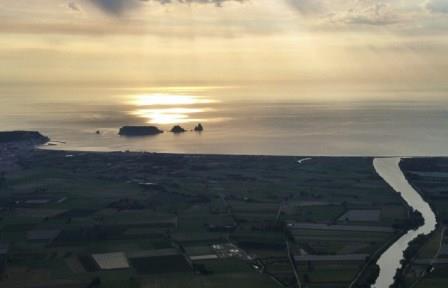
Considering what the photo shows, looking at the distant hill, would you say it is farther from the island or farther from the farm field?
the farm field

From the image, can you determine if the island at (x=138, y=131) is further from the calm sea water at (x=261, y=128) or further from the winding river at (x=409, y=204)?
the winding river at (x=409, y=204)

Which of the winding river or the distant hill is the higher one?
the distant hill

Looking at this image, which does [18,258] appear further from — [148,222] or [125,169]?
[125,169]

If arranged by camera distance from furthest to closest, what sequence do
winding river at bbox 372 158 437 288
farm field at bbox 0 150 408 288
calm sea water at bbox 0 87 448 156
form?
1. calm sea water at bbox 0 87 448 156
2. winding river at bbox 372 158 437 288
3. farm field at bbox 0 150 408 288

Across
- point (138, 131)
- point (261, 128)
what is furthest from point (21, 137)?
point (261, 128)

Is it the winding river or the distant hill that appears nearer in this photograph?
the winding river

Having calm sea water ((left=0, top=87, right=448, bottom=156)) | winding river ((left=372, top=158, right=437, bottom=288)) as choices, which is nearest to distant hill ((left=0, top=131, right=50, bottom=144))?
calm sea water ((left=0, top=87, right=448, bottom=156))
